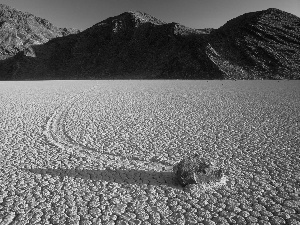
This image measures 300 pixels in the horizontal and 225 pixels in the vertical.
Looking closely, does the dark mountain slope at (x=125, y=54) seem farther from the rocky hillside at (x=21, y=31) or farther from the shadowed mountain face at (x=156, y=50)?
the rocky hillside at (x=21, y=31)

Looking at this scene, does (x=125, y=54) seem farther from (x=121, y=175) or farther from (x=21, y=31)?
(x=121, y=175)

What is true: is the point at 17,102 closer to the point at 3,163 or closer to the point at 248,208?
the point at 3,163

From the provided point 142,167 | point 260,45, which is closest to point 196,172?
point 142,167

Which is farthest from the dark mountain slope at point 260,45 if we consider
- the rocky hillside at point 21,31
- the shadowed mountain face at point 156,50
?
the rocky hillside at point 21,31

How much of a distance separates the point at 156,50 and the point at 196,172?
51.7 m

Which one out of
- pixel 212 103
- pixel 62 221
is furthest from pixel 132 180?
pixel 212 103

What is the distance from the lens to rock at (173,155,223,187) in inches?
183

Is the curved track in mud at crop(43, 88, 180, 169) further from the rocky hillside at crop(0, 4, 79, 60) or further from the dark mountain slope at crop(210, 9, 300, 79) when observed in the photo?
the rocky hillside at crop(0, 4, 79, 60)

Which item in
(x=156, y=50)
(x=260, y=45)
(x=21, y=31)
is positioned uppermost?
(x=21, y=31)

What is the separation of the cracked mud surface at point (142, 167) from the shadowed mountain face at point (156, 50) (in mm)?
30688

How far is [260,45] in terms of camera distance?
4325cm

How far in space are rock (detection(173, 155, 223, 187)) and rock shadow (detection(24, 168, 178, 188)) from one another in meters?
0.20

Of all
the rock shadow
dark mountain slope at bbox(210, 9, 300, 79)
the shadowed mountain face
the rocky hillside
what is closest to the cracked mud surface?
the rock shadow

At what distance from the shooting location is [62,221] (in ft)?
12.1
